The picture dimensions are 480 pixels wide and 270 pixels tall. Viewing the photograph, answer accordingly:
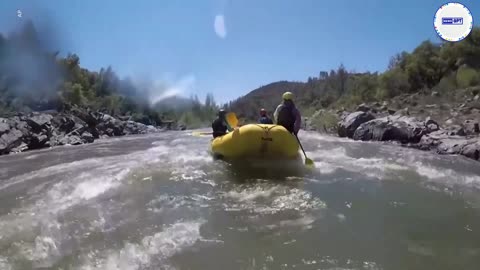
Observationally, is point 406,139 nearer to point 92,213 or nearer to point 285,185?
point 285,185

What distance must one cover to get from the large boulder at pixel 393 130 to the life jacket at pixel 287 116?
8576 millimetres

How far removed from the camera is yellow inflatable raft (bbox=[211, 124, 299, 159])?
8547 millimetres

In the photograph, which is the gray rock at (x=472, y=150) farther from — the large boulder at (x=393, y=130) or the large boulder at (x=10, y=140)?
the large boulder at (x=10, y=140)

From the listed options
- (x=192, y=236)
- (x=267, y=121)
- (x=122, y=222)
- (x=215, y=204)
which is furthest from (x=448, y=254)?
(x=267, y=121)

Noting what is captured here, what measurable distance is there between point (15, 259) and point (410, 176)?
6.96 meters

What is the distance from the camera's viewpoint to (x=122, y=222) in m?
4.81

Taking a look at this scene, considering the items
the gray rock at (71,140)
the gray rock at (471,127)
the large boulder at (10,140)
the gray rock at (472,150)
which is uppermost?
the large boulder at (10,140)

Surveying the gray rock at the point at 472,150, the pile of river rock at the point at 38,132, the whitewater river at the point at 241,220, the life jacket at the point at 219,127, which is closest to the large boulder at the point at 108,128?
the pile of river rock at the point at 38,132

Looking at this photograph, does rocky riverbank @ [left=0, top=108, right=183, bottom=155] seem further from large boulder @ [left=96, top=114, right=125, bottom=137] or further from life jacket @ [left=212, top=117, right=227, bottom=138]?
life jacket @ [left=212, top=117, right=227, bottom=138]

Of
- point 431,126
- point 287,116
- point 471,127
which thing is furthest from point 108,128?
point 471,127

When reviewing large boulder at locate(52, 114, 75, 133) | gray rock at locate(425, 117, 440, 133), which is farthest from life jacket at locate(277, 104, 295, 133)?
large boulder at locate(52, 114, 75, 133)

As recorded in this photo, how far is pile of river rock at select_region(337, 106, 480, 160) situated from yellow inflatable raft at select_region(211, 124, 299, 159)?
6880 millimetres

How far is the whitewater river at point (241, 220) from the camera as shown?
3703 mm

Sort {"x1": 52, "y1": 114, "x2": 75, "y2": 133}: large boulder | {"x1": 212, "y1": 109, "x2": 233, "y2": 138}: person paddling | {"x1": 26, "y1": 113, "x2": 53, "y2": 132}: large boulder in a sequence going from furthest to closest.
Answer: {"x1": 52, "y1": 114, "x2": 75, "y2": 133}: large boulder < {"x1": 26, "y1": 113, "x2": 53, "y2": 132}: large boulder < {"x1": 212, "y1": 109, "x2": 233, "y2": 138}: person paddling
